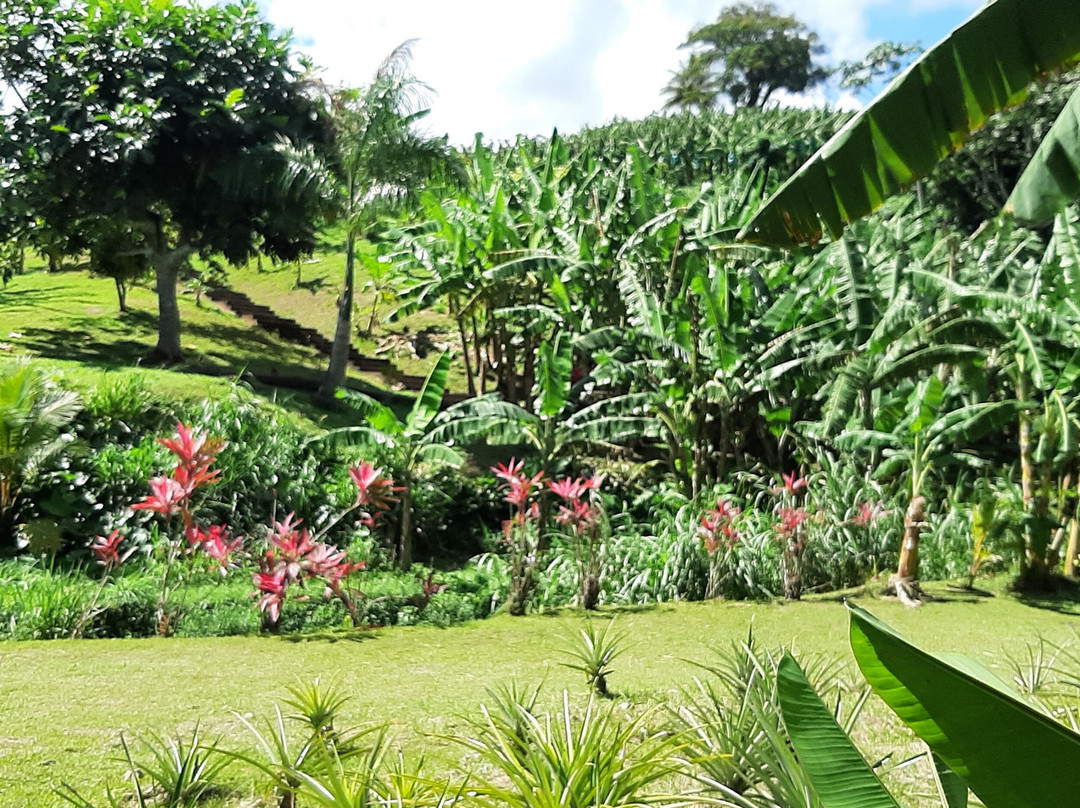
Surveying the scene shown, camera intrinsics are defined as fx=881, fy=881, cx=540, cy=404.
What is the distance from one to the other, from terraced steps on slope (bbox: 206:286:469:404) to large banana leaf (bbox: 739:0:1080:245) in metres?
13.1

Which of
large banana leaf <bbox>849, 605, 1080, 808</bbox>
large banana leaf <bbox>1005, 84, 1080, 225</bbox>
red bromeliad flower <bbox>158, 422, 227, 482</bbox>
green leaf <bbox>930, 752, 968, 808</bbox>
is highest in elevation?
large banana leaf <bbox>1005, 84, 1080, 225</bbox>

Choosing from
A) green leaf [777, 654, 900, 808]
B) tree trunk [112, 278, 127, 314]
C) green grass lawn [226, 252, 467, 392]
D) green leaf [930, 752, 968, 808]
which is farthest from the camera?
green grass lawn [226, 252, 467, 392]

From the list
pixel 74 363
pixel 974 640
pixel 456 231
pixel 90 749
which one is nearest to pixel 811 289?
pixel 456 231

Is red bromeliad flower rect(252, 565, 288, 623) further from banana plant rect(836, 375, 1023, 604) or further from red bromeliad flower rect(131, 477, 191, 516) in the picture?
banana plant rect(836, 375, 1023, 604)

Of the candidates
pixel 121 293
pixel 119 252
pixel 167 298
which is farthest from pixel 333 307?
pixel 167 298

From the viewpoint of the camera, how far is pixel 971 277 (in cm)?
1025

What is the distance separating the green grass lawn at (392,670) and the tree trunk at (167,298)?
410 inches

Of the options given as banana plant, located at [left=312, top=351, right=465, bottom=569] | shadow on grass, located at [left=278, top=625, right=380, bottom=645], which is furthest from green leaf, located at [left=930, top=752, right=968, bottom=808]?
banana plant, located at [left=312, top=351, right=465, bottom=569]

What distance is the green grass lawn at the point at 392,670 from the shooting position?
3201 millimetres

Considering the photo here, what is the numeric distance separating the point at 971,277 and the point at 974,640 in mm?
6201

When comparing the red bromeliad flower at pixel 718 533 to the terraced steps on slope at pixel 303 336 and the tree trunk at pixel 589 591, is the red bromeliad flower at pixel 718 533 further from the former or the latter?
the terraced steps on slope at pixel 303 336

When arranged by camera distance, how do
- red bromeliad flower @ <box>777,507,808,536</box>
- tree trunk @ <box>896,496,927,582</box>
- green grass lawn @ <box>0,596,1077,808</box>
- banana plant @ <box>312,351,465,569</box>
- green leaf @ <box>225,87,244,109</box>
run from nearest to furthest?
1. green grass lawn @ <box>0,596,1077,808</box>
2. tree trunk @ <box>896,496,927,582</box>
3. red bromeliad flower @ <box>777,507,808,536</box>
4. banana plant @ <box>312,351,465,569</box>
5. green leaf @ <box>225,87,244,109</box>

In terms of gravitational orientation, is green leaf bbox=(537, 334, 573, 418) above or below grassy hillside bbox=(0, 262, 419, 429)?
below

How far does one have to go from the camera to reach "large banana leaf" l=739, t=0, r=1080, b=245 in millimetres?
2443
